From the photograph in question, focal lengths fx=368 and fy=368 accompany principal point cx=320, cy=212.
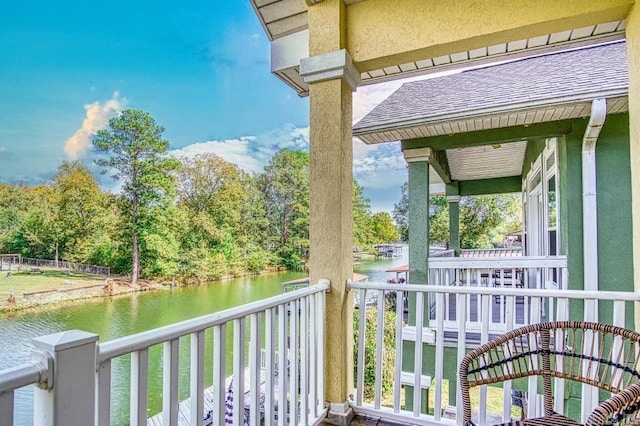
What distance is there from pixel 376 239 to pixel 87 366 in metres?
16.4

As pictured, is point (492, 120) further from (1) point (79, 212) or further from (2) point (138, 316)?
(1) point (79, 212)

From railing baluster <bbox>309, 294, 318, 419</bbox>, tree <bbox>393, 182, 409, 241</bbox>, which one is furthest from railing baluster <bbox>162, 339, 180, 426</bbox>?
tree <bbox>393, 182, 409, 241</bbox>

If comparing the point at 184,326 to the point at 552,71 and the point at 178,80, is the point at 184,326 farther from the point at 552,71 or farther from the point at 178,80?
the point at 178,80

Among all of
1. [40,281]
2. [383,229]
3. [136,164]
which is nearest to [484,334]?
[40,281]

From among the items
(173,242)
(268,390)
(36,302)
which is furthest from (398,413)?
(173,242)

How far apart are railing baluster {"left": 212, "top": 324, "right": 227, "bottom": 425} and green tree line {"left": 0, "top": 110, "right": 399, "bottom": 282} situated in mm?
6123

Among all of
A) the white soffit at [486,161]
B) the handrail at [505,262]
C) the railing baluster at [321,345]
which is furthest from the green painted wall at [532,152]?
the railing baluster at [321,345]

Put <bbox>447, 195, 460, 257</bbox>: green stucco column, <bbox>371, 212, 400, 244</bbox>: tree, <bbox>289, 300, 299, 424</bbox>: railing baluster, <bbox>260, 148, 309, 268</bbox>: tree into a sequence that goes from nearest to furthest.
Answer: <bbox>289, 300, 299, 424</bbox>: railing baluster < <bbox>447, 195, 460, 257</bbox>: green stucco column < <bbox>260, 148, 309, 268</bbox>: tree < <bbox>371, 212, 400, 244</bbox>: tree

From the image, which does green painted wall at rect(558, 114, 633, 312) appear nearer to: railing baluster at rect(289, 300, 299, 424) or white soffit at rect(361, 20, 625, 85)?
white soffit at rect(361, 20, 625, 85)

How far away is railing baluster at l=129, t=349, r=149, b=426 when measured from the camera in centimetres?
109

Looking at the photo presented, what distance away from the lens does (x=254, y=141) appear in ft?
66.6

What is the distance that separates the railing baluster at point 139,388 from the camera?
109 centimetres

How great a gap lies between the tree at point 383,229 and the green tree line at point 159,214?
0.39 feet

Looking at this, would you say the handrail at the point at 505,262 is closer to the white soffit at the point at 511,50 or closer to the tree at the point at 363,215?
the white soffit at the point at 511,50
